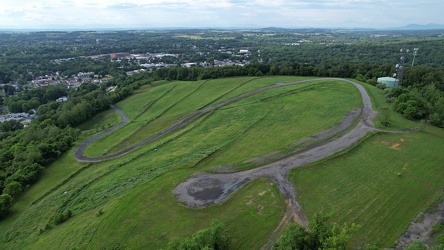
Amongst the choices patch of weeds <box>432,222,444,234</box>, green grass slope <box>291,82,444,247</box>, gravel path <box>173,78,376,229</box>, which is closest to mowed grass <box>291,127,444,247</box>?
green grass slope <box>291,82,444,247</box>

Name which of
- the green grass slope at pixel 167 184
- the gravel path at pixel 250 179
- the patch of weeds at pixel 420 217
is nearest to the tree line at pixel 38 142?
the green grass slope at pixel 167 184

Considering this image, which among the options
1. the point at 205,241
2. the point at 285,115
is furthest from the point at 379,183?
the point at 285,115

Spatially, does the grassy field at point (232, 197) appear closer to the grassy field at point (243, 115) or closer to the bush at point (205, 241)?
the grassy field at point (243, 115)

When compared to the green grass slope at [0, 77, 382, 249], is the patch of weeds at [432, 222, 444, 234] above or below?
above

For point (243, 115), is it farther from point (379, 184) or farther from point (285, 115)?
point (379, 184)

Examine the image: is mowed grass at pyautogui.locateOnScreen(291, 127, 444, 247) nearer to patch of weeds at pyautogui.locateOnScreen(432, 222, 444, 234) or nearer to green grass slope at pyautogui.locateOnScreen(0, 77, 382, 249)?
patch of weeds at pyautogui.locateOnScreen(432, 222, 444, 234)

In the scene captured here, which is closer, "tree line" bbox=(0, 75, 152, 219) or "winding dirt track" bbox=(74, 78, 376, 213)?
"winding dirt track" bbox=(74, 78, 376, 213)
